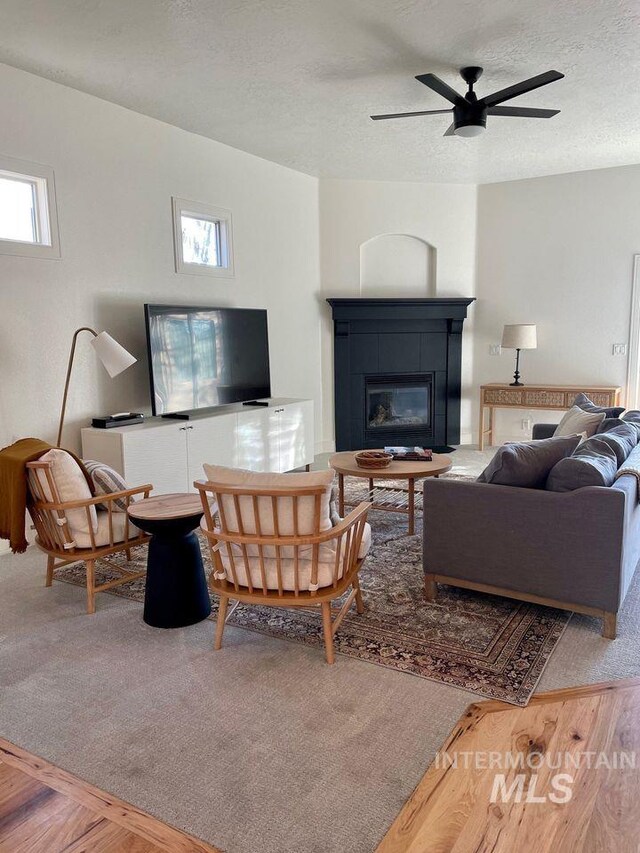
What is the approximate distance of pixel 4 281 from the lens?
12.9ft

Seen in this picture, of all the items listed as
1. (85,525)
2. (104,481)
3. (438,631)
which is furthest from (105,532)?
(438,631)

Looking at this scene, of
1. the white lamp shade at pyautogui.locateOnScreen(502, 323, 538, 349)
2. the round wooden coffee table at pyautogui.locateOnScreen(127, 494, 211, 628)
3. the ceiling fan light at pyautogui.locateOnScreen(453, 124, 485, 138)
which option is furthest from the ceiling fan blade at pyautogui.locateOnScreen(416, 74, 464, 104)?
the white lamp shade at pyautogui.locateOnScreen(502, 323, 538, 349)

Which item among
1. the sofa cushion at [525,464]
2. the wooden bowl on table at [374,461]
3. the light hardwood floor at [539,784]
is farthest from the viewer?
the wooden bowl on table at [374,461]

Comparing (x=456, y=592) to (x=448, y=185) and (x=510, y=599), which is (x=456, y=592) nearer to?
(x=510, y=599)

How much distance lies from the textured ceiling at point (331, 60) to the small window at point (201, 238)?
25.1 inches

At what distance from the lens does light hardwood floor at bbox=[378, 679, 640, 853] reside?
66.9 inches

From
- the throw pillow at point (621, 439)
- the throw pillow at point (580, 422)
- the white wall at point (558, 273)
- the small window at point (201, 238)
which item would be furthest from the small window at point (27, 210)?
the white wall at point (558, 273)

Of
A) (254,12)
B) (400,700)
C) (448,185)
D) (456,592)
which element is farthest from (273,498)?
(448,185)

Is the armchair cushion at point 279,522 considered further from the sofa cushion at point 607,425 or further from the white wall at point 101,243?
the sofa cushion at point 607,425

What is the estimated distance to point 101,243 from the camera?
4578mm

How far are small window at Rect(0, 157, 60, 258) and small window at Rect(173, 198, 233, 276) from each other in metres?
1.18

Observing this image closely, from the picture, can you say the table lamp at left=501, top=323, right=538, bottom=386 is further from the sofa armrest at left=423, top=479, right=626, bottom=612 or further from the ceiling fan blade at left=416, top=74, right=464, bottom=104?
the sofa armrest at left=423, top=479, right=626, bottom=612

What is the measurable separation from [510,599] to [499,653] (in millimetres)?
586

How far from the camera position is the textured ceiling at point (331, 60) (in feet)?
10.7
